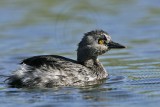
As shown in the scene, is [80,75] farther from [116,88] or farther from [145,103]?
[145,103]

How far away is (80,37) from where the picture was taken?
21125 mm

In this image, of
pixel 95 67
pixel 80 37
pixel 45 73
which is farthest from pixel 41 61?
pixel 80 37

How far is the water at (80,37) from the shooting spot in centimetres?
1319

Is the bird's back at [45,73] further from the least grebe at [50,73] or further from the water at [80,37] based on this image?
the water at [80,37]

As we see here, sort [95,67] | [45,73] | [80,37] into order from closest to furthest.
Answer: [45,73], [95,67], [80,37]

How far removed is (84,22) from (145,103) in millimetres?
10498

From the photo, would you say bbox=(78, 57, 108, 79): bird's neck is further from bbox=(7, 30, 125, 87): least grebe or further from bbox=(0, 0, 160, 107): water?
bbox=(0, 0, 160, 107): water

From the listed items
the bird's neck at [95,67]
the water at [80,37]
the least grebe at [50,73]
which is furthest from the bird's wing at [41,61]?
the bird's neck at [95,67]

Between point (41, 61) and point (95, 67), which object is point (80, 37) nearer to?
point (95, 67)

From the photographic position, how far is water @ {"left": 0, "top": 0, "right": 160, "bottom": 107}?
1319cm

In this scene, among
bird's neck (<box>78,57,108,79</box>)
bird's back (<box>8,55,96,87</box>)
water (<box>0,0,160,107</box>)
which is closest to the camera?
water (<box>0,0,160,107</box>)

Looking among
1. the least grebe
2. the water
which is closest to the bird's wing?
the least grebe

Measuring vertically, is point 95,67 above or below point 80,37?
below

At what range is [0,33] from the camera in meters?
22.0
